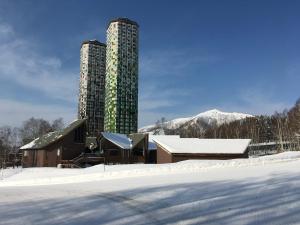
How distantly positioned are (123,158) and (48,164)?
10849 mm

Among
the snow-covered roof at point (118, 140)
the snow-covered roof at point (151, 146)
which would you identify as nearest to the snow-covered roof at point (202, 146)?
the snow-covered roof at point (118, 140)

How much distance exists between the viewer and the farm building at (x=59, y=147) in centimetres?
5659

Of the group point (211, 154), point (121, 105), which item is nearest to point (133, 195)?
point (211, 154)

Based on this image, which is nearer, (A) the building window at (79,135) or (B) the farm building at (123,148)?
(A) the building window at (79,135)

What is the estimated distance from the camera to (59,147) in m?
56.6

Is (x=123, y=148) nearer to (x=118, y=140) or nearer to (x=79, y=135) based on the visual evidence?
(x=118, y=140)

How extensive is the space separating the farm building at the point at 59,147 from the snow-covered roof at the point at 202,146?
1120cm

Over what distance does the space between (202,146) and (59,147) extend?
19.7 m

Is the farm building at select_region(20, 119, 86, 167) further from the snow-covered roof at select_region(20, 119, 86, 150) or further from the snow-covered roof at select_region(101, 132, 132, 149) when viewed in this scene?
the snow-covered roof at select_region(101, 132, 132, 149)

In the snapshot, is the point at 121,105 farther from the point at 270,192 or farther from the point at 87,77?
the point at 270,192

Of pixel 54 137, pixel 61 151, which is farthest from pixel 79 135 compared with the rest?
pixel 61 151

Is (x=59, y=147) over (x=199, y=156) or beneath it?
over

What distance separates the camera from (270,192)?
1584 cm

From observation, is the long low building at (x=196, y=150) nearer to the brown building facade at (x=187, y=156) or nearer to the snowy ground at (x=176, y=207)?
the brown building facade at (x=187, y=156)
